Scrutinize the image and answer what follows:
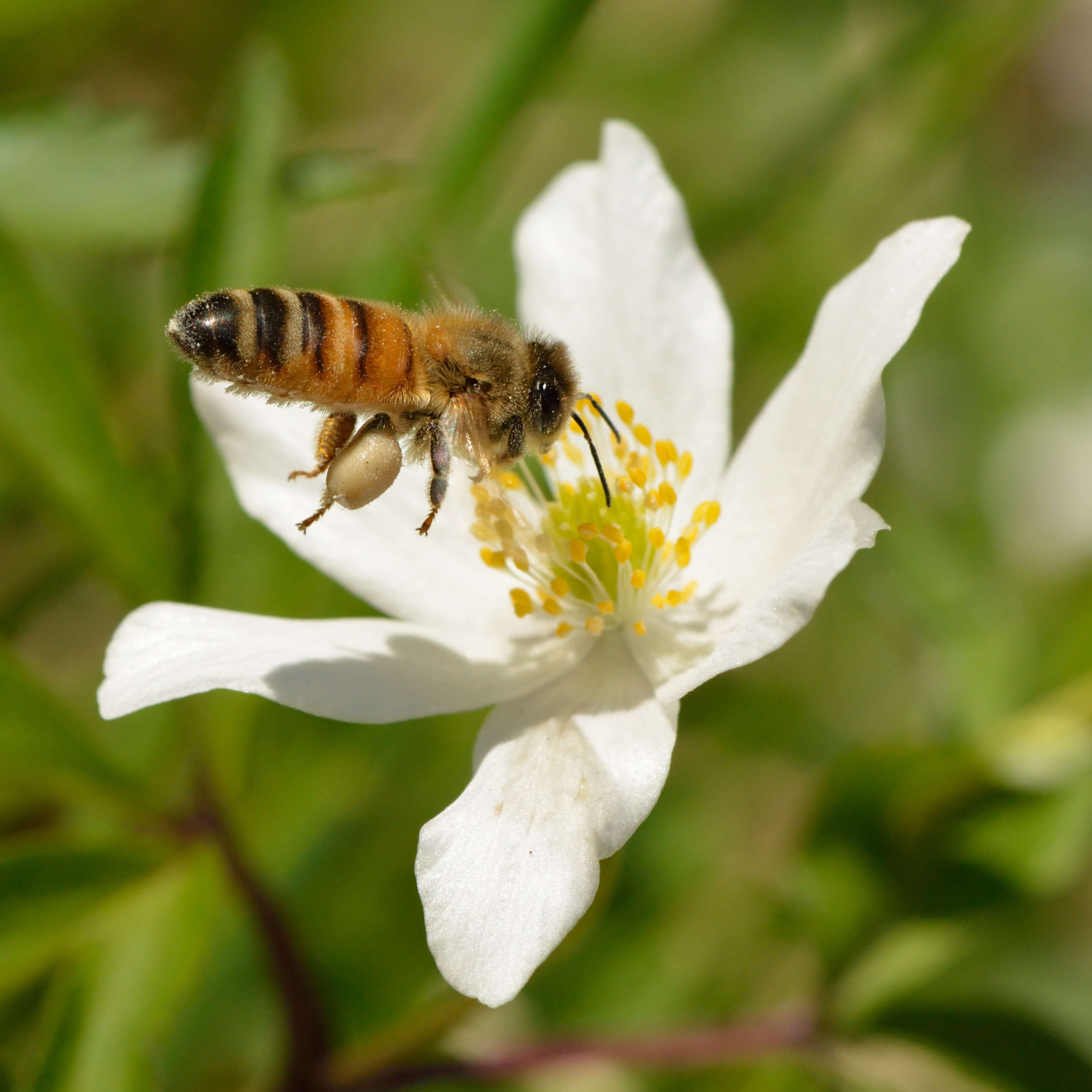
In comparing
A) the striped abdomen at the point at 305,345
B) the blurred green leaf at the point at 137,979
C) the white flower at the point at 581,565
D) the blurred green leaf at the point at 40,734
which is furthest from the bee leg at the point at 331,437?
the blurred green leaf at the point at 137,979

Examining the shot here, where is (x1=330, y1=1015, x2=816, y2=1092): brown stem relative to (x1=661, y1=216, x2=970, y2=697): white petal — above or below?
below

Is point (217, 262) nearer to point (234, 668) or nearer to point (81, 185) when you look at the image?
point (81, 185)

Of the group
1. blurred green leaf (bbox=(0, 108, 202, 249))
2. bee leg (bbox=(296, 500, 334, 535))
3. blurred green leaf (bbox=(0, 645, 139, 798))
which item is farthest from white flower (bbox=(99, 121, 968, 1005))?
blurred green leaf (bbox=(0, 108, 202, 249))

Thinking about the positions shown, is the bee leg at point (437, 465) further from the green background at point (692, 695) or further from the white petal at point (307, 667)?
the green background at point (692, 695)

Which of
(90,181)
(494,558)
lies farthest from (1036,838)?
(90,181)

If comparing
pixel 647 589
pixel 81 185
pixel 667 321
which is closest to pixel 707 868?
pixel 647 589

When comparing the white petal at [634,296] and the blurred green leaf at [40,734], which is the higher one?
the white petal at [634,296]

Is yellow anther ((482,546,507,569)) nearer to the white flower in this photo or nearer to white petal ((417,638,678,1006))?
the white flower
